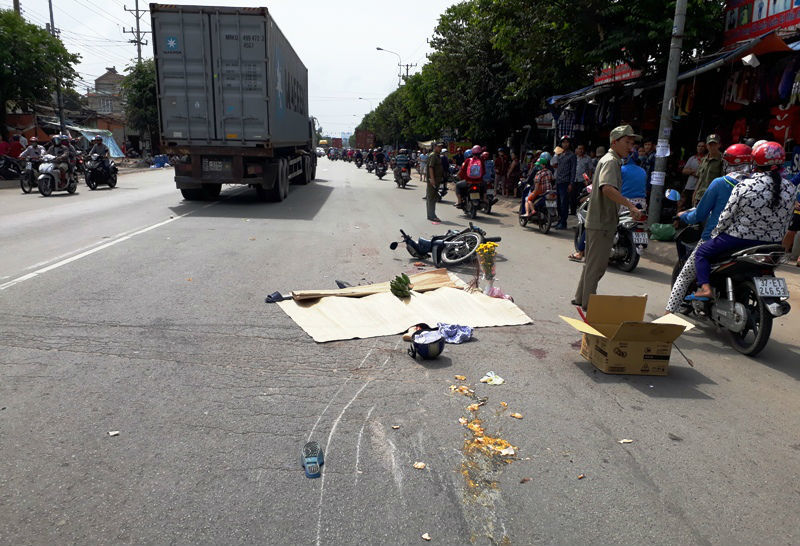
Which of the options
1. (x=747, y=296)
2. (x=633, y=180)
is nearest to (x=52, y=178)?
(x=633, y=180)

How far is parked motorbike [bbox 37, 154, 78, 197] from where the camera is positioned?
1655cm

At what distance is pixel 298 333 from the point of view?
5.15m

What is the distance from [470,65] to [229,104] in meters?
13.5

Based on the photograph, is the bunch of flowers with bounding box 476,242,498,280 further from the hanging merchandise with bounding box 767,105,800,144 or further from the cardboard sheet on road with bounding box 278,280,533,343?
the hanging merchandise with bounding box 767,105,800,144

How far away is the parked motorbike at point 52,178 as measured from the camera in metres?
16.5

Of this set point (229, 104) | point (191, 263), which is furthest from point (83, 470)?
point (229, 104)

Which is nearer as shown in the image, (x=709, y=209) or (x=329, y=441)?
(x=329, y=441)

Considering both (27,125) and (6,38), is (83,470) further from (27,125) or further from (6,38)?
(27,125)

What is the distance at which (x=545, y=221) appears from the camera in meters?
12.4

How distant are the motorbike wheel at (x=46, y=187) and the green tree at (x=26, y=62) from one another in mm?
14025

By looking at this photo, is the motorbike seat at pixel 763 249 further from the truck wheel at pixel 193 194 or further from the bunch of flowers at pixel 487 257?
the truck wheel at pixel 193 194

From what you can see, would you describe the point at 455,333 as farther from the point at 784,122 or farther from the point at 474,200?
the point at 474,200

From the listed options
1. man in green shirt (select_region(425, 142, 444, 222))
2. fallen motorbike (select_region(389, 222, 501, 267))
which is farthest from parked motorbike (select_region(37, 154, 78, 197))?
fallen motorbike (select_region(389, 222, 501, 267))

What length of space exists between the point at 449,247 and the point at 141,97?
42.8 m
